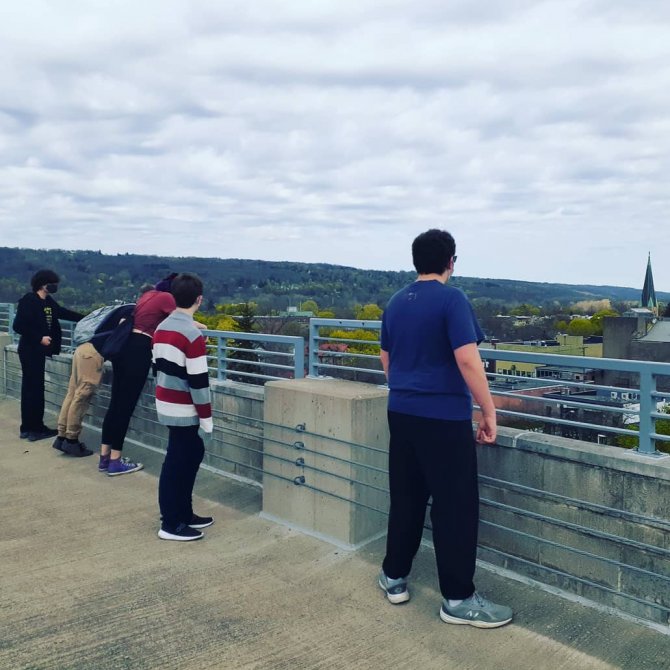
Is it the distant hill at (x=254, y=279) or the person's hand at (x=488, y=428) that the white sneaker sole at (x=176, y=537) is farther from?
the distant hill at (x=254, y=279)

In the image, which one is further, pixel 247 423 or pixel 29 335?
pixel 29 335

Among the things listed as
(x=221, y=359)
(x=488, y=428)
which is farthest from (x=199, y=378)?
(x=221, y=359)

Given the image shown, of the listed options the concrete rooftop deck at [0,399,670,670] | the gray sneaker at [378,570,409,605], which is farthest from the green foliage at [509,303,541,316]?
the gray sneaker at [378,570,409,605]

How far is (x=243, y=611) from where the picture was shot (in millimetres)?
3740

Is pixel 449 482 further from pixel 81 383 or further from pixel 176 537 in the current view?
pixel 81 383

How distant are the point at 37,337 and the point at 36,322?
18 centimetres

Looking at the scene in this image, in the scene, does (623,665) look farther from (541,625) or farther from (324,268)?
(324,268)

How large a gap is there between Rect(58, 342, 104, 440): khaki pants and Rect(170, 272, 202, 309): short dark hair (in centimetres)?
284

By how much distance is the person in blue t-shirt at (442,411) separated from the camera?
342 cm

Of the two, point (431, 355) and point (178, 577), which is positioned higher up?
point (431, 355)

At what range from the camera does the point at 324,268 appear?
10862cm

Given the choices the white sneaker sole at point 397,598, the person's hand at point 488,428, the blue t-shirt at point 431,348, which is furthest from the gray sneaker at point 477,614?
the blue t-shirt at point 431,348

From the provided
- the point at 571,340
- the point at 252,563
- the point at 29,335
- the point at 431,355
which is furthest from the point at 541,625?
the point at 571,340

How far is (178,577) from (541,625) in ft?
6.93
